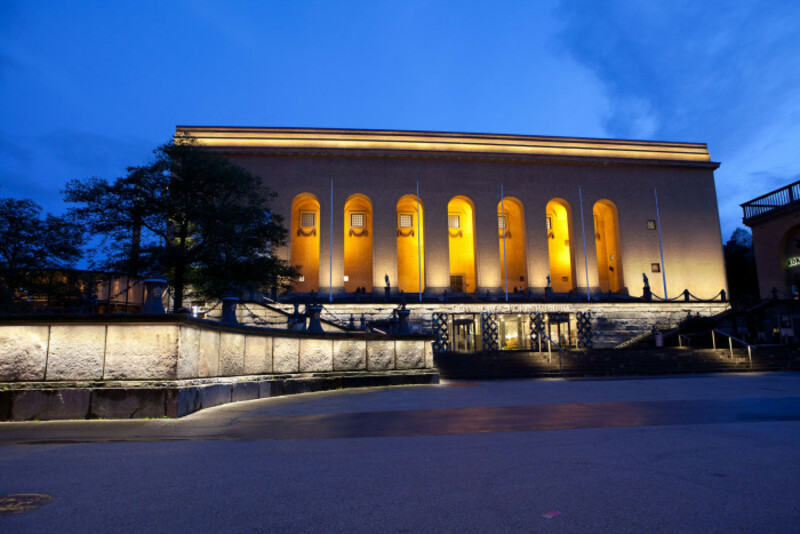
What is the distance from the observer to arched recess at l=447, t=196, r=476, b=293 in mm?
39781

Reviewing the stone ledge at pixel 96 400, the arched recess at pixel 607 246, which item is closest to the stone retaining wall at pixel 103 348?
the stone ledge at pixel 96 400

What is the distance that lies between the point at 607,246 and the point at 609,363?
73.9 feet

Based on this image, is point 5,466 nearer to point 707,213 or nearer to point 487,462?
point 487,462

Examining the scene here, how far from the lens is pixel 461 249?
4041 cm

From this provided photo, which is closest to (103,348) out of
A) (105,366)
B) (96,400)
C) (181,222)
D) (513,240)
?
(105,366)

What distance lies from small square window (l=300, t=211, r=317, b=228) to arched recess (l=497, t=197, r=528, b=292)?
554 inches

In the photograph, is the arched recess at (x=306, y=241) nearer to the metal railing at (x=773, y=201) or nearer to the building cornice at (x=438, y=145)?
the building cornice at (x=438, y=145)

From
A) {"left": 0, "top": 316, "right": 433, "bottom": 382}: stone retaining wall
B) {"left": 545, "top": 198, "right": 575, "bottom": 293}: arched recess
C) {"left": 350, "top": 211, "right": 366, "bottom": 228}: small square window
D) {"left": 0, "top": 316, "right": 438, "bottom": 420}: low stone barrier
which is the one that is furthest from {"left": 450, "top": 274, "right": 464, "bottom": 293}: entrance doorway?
{"left": 0, "top": 316, "right": 433, "bottom": 382}: stone retaining wall

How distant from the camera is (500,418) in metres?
7.14

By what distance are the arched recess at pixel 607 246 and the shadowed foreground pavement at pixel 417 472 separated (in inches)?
1301

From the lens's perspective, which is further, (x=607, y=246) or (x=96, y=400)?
(x=607, y=246)

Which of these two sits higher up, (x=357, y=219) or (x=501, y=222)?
(x=357, y=219)

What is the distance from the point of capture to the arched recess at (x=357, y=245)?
126 ft

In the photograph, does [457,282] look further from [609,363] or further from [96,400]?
[96,400]
